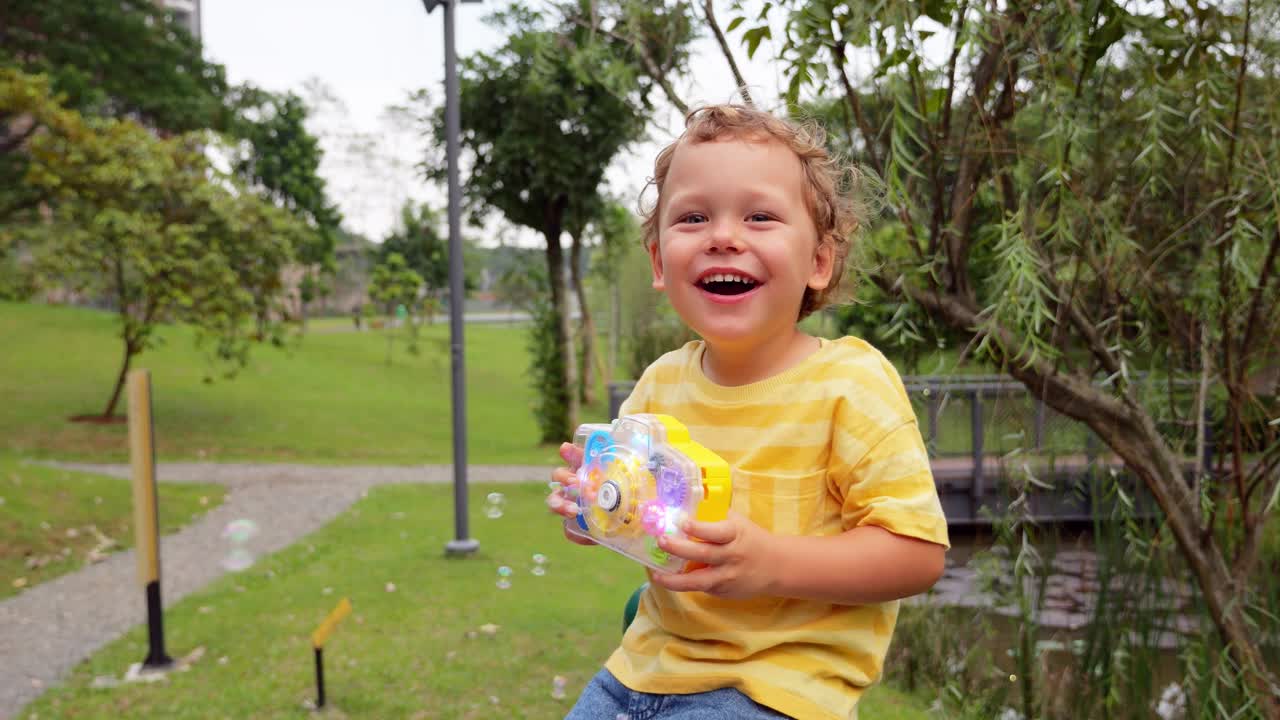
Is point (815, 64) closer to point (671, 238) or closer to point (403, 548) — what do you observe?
point (671, 238)

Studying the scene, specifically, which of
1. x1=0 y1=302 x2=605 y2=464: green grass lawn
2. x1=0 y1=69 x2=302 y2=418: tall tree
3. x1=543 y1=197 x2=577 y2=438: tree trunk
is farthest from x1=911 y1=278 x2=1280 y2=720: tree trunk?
x1=0 y1=69 x2=302 y2=418: tall tree

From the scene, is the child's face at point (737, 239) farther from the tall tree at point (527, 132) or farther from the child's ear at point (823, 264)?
the tall tree at point (527, 132)

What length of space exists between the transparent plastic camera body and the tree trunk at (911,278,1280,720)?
170cm

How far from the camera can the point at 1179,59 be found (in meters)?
2.97

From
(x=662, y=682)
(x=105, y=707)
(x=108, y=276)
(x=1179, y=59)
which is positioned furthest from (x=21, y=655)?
(x=108, y=276)

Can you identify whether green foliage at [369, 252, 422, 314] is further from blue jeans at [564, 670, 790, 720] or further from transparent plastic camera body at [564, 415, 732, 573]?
transparent plastic camera body at [564, 415, 732, 573]

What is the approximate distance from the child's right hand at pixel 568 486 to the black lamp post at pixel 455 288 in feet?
22.5

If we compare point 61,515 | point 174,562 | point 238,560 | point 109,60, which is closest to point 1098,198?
point 238,560

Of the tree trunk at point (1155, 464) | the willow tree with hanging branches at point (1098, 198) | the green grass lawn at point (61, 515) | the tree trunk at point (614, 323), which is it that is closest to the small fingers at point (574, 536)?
the willow tree with hanging branches at point (1098, 198)

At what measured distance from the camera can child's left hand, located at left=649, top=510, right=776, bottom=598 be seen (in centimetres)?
129

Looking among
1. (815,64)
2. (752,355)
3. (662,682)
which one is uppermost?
(815,64)

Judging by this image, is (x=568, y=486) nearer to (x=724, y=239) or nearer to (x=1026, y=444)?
(x=724, y=239)

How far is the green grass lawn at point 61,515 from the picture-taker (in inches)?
346

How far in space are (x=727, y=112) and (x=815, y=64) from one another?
1277mm
